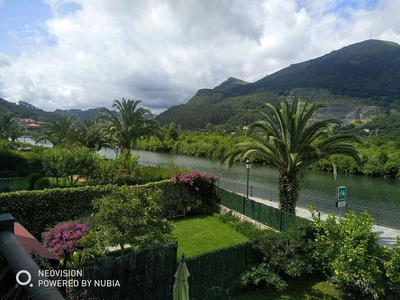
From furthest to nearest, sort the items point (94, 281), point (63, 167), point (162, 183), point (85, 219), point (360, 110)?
point (360, 110), point (63, 167), point (162, 183), point (85, 219), point (94, 281)

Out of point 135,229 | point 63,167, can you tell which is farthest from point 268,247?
point 63,167

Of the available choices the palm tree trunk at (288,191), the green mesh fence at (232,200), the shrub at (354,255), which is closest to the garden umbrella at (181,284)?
the shrub at (354,255)

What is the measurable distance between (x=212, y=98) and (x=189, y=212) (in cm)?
17707

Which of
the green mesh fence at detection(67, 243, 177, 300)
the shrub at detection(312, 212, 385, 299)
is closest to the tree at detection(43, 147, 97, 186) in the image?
the green mesh fence at detection(67, 243, 177, 300)

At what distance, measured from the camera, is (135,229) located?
7.71 m

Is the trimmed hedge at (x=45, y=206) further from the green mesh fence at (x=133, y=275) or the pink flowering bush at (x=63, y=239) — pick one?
the green mesh fence at (x=133, y=275)

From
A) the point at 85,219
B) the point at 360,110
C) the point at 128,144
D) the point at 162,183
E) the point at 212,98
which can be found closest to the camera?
the point at 85,219

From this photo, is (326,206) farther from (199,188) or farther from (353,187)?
(353,187)

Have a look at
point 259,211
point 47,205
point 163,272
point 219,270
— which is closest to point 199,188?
point 259,211

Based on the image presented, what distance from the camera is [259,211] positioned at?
550 inches

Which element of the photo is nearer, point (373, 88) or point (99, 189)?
point (99, 189)

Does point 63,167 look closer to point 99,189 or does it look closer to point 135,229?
point 99,189

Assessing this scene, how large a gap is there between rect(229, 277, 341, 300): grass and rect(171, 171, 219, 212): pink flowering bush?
8274 millimetres

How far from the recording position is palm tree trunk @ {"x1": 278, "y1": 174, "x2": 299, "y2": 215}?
41.9ft
